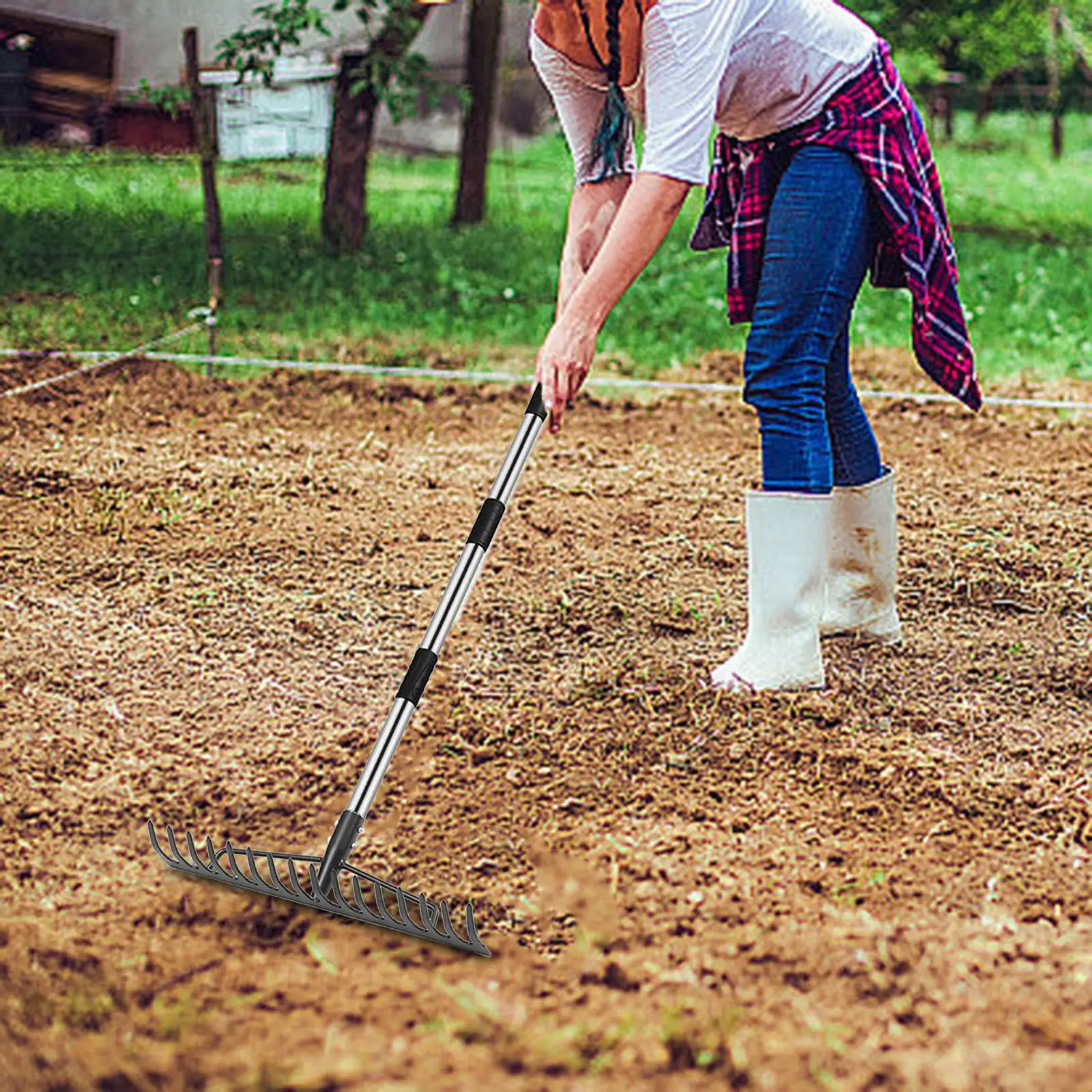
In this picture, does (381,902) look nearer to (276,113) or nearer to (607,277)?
(607,277)

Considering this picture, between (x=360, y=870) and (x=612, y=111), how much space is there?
145 centimetres

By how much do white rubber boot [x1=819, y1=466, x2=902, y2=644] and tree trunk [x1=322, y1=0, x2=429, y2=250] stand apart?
19.1 ft

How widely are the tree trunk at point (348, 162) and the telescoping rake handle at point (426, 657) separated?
6155mm

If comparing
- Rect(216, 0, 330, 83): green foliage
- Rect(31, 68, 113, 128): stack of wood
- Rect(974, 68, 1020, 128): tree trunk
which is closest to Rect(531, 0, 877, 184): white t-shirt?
Rect(216, 0, 330, 83): green foliage

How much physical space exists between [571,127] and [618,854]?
1.39m

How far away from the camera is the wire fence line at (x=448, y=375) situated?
5590 mm

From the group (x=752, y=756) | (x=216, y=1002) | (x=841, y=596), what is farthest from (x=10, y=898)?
(x=841, y=596)

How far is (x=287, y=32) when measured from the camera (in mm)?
7207

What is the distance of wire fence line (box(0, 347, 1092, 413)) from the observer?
5.59 m

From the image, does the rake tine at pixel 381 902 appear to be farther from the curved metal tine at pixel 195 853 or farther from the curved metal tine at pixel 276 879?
the curved metal tine at pixel 195 853

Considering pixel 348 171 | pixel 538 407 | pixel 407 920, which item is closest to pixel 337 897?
pixel 407 920

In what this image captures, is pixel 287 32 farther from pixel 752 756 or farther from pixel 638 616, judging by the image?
pixel 752 756

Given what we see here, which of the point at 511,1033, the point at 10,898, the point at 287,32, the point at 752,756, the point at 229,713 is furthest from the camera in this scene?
the point at 287,32

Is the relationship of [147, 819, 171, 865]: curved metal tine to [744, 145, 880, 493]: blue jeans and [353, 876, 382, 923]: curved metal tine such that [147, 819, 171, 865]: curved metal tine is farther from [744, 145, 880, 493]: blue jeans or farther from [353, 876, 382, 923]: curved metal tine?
[744, 145, 880, 493]: blue jeans
